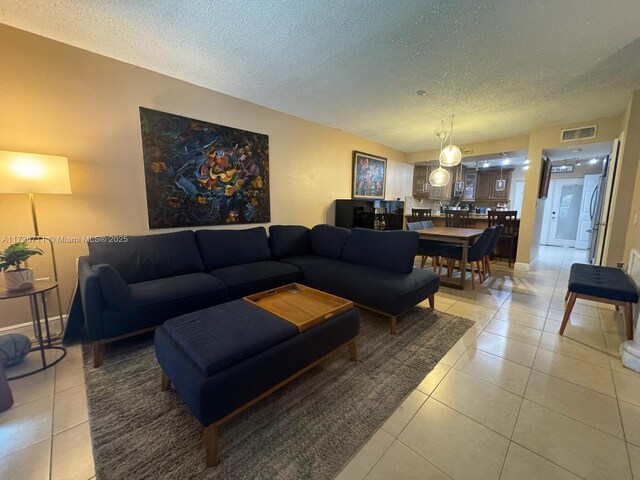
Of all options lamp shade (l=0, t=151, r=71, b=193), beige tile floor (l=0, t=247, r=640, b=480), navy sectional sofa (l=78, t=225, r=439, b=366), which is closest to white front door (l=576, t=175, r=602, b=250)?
beige tile floor (l=0, t=247, r=640, b=480)

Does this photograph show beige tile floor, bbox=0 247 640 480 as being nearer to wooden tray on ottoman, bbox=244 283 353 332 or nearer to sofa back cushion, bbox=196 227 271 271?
wooden tray on ottoman, bbox=244 283 353 332

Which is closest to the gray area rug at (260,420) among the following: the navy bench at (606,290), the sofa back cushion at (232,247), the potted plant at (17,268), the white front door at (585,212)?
the potted plant at (17,268)

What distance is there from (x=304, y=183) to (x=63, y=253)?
9.93 ft

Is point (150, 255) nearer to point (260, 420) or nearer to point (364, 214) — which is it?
point (260, 420)

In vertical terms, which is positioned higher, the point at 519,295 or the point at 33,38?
the point at 33,38

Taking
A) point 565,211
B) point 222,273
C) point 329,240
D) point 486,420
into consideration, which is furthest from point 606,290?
point 565,211

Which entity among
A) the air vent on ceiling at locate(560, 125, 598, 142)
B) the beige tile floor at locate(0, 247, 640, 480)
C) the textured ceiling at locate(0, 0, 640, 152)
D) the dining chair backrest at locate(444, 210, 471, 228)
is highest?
the textured ceiling at locate(0, 0, 640, 152)

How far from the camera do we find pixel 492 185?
7984 millimetres

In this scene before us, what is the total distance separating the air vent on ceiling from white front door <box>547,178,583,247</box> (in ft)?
13.5

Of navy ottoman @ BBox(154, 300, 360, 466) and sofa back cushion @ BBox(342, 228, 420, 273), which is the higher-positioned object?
sofa back cushion @ BBox(342, 228, 420, 273)

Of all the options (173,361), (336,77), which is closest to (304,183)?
(336,77)

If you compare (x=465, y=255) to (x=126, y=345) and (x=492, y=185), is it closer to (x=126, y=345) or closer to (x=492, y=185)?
(x=126, y=345)

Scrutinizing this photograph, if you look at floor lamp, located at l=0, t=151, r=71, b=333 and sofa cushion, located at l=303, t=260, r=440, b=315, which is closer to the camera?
floor lamp, located at l=0, t=151, r=71, b=333

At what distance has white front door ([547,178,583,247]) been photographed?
7059 millimetres
